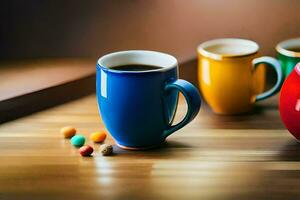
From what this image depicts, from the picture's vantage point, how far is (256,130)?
92 centimetres

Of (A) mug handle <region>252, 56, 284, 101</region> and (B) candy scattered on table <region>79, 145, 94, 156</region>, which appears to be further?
(A) mug handle <region>252, 56, 284, 101</region>

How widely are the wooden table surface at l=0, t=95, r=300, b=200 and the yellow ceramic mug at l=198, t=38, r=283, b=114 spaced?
0.02 meters

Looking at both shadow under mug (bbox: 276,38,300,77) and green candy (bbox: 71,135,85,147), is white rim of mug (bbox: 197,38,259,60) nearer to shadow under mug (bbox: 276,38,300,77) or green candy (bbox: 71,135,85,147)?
shadow under mug (bbox: 276,38,300,77)

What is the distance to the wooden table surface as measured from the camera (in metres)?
0.73

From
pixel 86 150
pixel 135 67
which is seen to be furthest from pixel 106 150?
pixel 135 67

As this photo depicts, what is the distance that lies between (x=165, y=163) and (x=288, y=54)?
0.31m

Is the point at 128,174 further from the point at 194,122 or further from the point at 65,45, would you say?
the point at 65,45

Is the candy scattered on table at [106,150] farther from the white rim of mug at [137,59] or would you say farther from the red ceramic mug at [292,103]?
the red ceramic mug at [292,103]

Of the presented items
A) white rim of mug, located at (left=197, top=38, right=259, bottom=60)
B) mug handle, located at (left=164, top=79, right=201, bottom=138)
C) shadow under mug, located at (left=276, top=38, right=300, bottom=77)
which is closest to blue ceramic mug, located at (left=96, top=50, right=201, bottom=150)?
mug handle, located at (left=164, top=79, right=201, bottom=138)

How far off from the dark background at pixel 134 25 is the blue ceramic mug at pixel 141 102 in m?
0.23

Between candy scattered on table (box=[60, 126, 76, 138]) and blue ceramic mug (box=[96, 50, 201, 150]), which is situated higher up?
blue ceramic mug (box=[96, 50, 201, 150])

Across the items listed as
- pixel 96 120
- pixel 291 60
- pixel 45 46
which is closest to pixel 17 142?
pixel 96 120

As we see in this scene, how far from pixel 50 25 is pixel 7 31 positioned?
0.08m

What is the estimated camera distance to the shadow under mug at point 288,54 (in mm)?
982
